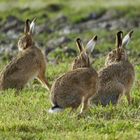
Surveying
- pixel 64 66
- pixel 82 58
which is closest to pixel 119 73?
pixel 82 58

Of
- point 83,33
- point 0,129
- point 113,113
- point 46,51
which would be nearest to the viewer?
point 0,129

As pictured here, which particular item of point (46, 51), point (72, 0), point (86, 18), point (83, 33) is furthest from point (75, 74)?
point (72, 0)

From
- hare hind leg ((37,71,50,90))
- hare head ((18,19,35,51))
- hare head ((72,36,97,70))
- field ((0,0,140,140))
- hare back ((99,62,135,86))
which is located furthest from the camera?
hare head ((18,19,35,51))

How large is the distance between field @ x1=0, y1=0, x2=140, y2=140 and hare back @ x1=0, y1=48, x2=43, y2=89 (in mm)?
240

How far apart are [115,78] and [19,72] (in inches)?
91.4

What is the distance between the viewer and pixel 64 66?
15.1 m

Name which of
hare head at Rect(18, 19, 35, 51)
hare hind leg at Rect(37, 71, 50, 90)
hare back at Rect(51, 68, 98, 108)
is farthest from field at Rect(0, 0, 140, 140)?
hare head at Rect(18, 19, 35, 51)

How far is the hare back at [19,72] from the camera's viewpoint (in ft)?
40.2

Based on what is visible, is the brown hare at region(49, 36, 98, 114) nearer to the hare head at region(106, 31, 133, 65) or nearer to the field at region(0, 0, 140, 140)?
the field at region(0, 0, 140, 140)

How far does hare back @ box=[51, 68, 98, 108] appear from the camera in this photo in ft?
32.1

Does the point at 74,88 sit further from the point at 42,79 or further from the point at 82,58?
the point at 42,79

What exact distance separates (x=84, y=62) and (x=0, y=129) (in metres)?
2.51

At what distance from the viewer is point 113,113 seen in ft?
31.3

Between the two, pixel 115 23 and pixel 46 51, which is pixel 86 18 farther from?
pixel 46 51
